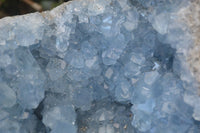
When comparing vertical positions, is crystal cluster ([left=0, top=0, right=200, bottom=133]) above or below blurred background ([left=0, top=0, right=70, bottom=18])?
above

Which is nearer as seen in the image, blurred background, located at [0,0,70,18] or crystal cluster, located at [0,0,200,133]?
crystal cluster, located at [0,0,200,133]

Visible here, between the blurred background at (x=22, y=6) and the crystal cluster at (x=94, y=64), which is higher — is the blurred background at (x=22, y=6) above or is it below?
below

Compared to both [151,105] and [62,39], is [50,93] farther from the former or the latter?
[151,105]

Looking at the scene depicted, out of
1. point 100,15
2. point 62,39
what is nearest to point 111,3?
point 100,15

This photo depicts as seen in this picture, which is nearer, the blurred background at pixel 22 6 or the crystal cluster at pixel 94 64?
the crystal cluster at pixel 94 64
